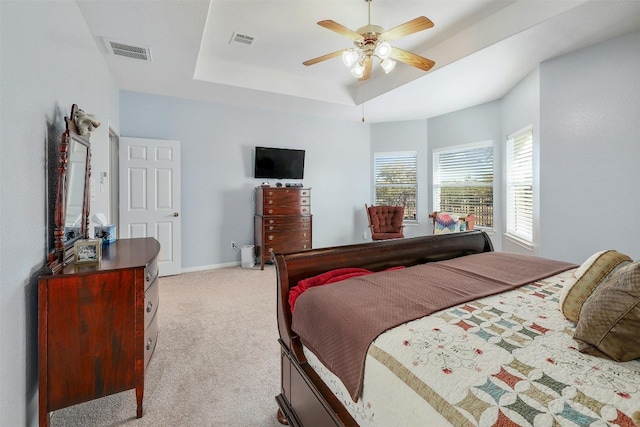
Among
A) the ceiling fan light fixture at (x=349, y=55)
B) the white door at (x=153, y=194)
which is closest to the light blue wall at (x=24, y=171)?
the ceiling fan light fixture at (x=349, y=55)

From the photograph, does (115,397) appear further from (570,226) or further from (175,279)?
(570,226)

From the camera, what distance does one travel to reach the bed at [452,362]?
724 mm

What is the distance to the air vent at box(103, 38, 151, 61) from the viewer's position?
116 inches

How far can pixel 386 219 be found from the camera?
5684 mm

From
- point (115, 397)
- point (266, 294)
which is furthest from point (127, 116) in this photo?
point (115, 397)

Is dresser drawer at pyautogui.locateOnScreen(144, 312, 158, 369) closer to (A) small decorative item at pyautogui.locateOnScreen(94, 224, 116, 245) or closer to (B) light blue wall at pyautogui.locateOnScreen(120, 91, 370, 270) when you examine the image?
(A) small decorative item at pyautogui.locateOnScreen(94, 224, 116, 245)

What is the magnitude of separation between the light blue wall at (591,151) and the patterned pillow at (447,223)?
Answer: 1465mm

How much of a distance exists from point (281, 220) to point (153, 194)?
1.91m

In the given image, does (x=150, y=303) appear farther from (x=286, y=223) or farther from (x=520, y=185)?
(x=520, y=185)

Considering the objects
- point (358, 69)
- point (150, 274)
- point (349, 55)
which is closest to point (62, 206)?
point (150, 274)

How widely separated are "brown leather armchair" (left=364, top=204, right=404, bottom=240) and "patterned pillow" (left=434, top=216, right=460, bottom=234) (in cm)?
66

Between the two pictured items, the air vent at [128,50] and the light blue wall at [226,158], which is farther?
the light blue wall at [226,158]

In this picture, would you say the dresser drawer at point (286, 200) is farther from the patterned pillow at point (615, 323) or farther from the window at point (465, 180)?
the patterned pillow at point (615, 323)

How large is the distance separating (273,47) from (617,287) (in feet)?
12.5
